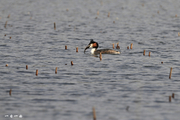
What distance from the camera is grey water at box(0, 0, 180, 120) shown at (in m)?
13.9

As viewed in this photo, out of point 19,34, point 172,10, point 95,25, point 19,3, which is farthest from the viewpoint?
point 19,3

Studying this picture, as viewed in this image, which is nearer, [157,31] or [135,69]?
[135,69]

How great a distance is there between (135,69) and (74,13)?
1205 inches

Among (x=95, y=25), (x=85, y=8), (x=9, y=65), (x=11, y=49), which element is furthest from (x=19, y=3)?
(x=9, y=65)

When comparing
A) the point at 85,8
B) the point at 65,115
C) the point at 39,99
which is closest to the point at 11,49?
the point at 39,99

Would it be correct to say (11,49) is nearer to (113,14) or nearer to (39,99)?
(39,99)

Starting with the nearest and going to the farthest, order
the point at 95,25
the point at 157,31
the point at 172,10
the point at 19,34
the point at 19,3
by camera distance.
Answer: the point at 19,34
the point at 157,31
the point at 95,25
the point at 172,10
the point at 19,3

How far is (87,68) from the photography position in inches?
841

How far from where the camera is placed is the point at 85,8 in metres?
55.8

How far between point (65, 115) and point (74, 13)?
38.1 meters

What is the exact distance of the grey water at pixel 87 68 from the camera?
549 inches

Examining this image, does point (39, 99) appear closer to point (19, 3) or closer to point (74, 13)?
point (74, 13)

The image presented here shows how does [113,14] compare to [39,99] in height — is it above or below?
above

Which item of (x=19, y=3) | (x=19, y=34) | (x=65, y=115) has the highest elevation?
(x=19, y=3)
